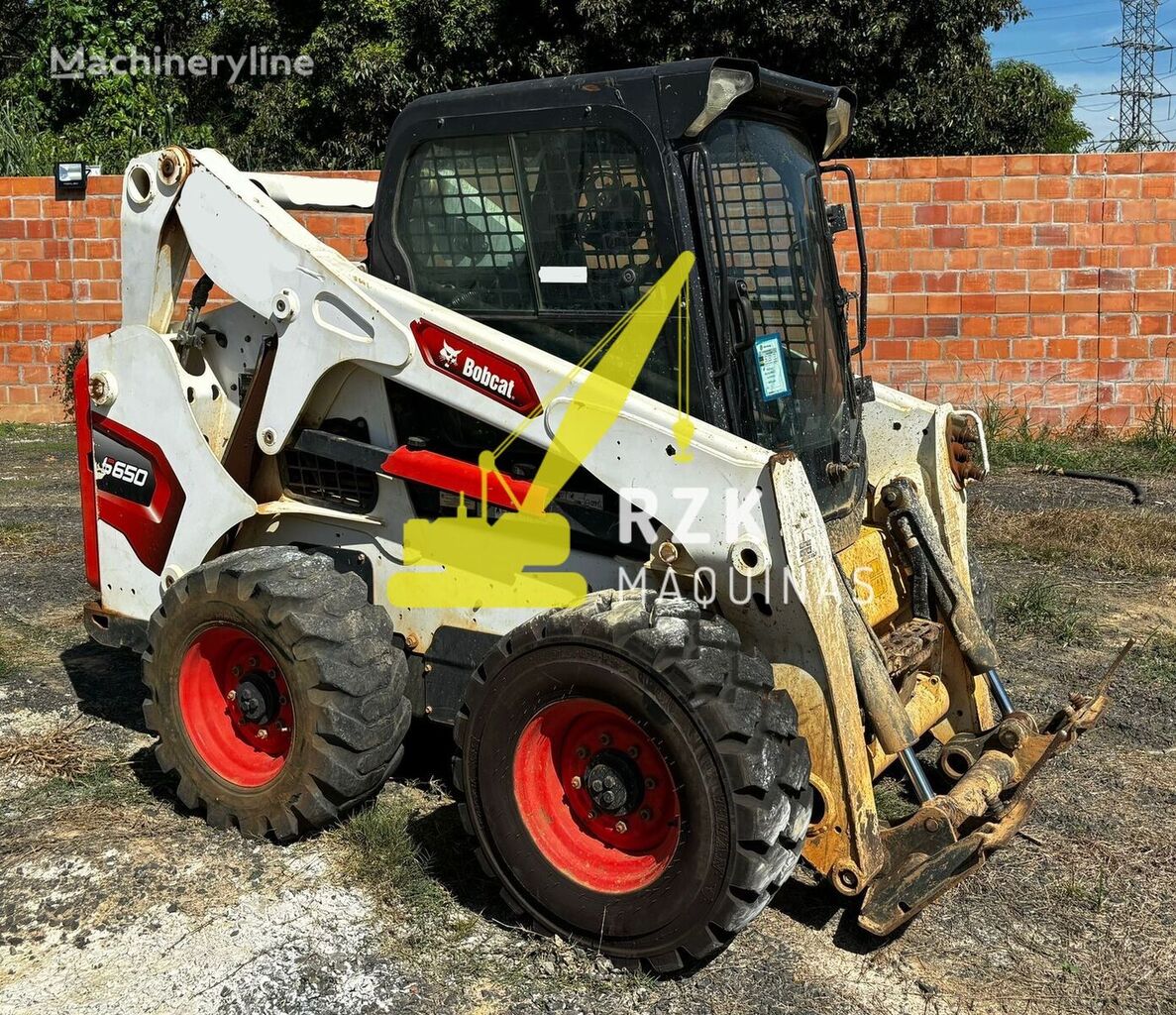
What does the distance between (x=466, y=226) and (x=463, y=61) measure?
14.0 metres

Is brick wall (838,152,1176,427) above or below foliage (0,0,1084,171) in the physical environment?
below

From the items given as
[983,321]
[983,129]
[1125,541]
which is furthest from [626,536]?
[983,129]

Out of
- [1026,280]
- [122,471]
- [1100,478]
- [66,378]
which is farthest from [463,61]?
[122,471]

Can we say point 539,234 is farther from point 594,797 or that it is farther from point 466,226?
point 594,797

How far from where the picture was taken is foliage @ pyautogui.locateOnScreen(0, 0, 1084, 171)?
15.5 metres

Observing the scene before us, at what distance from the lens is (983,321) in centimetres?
1084

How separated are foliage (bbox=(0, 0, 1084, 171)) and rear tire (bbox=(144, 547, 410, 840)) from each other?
37.3ft

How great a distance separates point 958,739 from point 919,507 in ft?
2.81

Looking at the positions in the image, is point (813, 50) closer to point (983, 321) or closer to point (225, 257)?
point (983, 321)

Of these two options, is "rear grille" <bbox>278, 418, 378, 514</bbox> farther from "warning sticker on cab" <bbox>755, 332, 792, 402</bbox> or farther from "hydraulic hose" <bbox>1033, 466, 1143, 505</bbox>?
"hydraulic hose" <bbox>1033, 466, 1143, 505</bbox>

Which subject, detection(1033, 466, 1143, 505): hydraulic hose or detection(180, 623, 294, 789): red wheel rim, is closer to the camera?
detection(180, 623, 294, 789): red wheel rim

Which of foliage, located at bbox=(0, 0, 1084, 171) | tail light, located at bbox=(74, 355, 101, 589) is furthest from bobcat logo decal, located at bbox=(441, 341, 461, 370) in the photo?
foliage, located at bbox=(0, 0, 1084, 171)

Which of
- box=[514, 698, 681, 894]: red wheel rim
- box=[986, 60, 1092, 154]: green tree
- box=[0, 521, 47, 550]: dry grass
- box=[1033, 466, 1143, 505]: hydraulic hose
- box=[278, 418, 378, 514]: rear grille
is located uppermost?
box=[986, 60, 1092, 154]: green tree

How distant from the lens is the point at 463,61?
1708 cm
